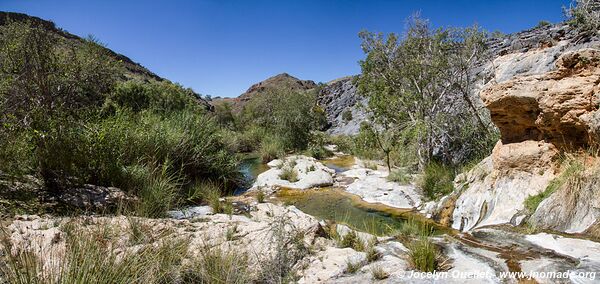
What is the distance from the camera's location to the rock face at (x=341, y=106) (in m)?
42.4

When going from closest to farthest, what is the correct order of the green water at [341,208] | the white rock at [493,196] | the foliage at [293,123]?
the white rock at [493,196] → the green water at [341,208] → the foliage at [293,123]

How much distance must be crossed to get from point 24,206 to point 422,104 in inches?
459

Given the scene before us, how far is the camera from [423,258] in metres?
3.65

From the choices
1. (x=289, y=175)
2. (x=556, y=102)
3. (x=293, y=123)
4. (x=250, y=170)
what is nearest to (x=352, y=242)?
(x=556, y=102)

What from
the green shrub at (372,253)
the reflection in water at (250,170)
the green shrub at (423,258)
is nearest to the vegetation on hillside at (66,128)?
the green shrub at (372,253)

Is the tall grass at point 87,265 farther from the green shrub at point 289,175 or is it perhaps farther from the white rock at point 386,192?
the green shrub at point 289,175

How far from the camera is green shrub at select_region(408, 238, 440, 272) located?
364 cm

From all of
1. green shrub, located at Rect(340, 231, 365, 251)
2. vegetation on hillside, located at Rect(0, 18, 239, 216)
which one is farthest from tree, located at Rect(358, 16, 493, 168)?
vegetation on hillside, located at Rect(0, 18, 239, 216)

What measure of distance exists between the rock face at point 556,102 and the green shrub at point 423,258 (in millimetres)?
3766

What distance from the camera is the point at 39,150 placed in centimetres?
539

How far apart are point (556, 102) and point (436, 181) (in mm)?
4828

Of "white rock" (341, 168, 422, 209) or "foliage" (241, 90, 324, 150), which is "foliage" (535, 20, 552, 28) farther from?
"white rock" (341, 168, 422, 209)

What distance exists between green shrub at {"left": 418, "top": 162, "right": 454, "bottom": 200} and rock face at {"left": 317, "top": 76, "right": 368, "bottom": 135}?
87.9 feet

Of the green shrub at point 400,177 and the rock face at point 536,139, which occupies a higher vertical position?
the rock face at point 536,139
